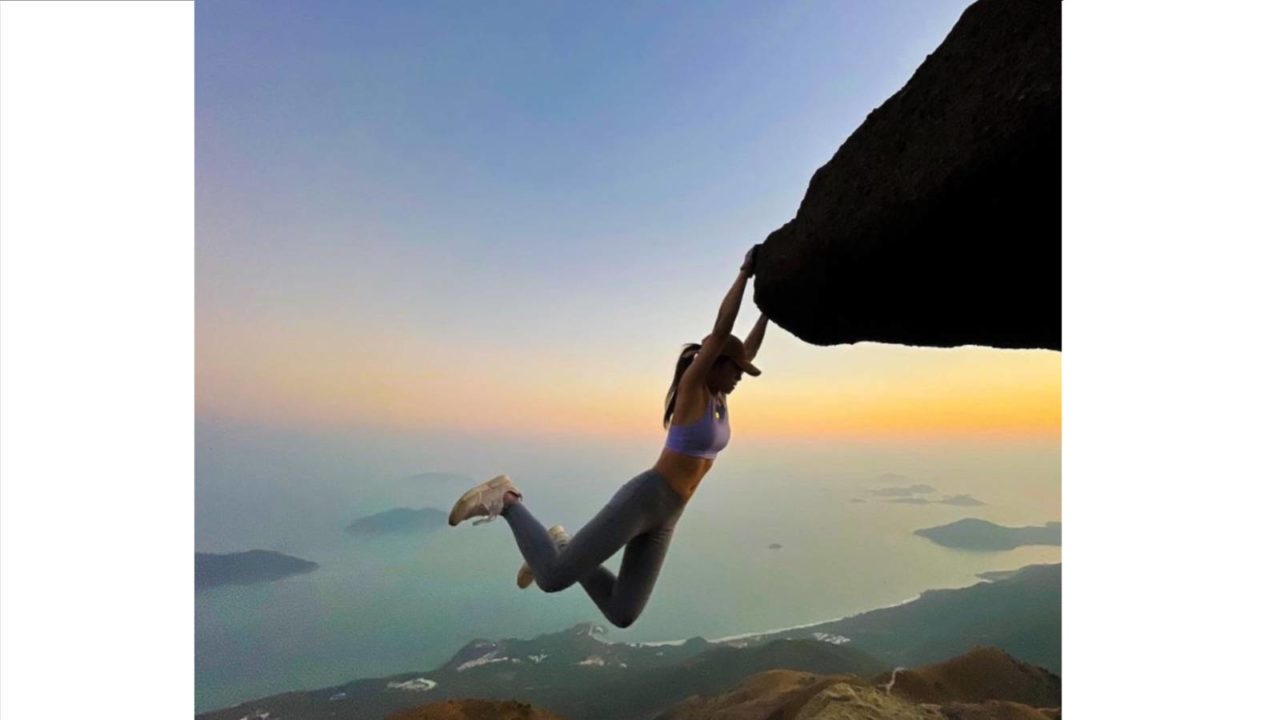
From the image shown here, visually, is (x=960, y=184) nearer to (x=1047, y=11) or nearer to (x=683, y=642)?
(x=1047, y=11)

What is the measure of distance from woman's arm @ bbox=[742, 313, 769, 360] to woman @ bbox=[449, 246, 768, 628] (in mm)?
134

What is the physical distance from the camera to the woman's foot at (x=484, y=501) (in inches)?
107

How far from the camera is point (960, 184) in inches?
73.7

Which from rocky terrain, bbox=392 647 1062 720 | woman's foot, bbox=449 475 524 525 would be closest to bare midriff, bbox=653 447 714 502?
woman's foot, bbox=449 475 524 525

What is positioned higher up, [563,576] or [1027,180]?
[1027,180]

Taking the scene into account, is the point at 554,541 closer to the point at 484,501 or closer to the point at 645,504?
the point at 484,501

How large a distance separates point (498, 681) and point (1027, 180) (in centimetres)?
491

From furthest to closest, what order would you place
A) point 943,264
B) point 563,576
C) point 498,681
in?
point 498,681
point 563,576
point 943,264

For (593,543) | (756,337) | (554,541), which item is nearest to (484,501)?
(554,541)

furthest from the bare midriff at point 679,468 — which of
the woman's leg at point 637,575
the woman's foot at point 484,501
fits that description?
the woman's foot at point 484,501

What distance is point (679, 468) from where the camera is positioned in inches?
103

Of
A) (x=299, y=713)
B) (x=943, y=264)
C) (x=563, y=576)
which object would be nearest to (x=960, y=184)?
(x=943, y=264)

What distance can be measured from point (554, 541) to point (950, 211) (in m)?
1.85

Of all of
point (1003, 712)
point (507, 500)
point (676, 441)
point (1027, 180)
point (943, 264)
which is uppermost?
point (1027, 180)
